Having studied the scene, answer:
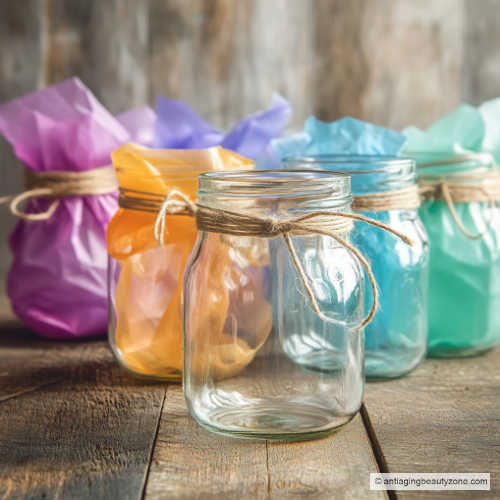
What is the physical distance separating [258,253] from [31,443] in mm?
250

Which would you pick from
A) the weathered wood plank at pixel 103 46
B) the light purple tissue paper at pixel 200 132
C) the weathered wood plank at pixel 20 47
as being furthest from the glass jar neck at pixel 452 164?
the weathered wood plank at pixel 20 47

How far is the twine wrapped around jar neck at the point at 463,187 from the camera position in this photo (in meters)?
0.85

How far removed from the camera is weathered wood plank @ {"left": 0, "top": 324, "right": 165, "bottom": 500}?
56cm

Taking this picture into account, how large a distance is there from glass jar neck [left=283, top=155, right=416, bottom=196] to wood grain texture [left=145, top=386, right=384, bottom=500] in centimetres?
25

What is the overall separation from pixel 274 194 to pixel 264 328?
Answer: 12 centimetres

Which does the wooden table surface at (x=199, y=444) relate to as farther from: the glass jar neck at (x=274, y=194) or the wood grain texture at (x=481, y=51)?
the wood grain texture at (x=481, y=51)

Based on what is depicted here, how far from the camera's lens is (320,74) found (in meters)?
1.27

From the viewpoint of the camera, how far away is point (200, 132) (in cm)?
87

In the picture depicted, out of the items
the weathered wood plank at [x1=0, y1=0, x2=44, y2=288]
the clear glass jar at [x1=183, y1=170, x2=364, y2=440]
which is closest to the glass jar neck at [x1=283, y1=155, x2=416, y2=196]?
the clear glass jar at [x1=183, y1=170, x2=364, y2=440]

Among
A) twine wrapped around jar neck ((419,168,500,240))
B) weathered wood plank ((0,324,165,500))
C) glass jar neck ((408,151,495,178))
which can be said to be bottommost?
weathered wood plank ((0,324,165,500))

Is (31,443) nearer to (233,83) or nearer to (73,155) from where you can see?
(73,155)

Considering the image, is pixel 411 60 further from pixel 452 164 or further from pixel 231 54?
pixel 452 164

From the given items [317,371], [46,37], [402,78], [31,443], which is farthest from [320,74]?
[31,443]

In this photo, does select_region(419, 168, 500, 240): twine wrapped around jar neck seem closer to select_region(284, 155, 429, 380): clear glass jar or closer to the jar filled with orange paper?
select_region(284, 155, 429, 380): clear glass jar
